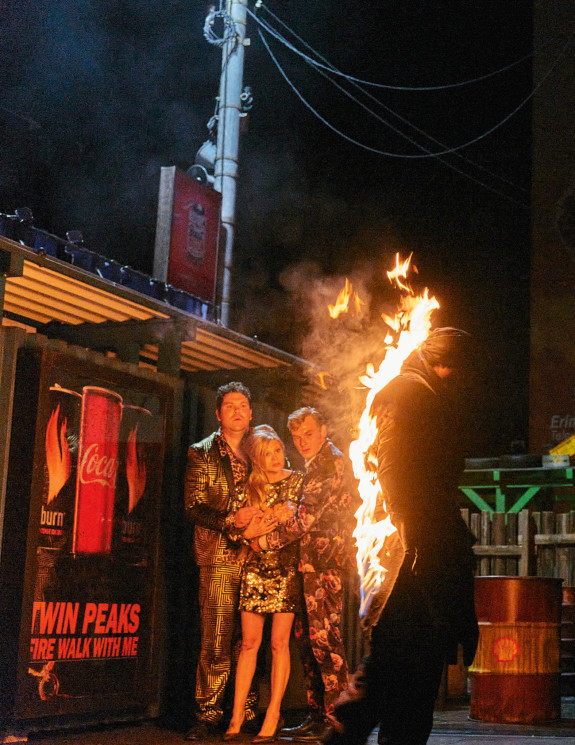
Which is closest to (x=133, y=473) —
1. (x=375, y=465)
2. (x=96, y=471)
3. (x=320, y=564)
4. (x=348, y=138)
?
(x=96, y=471)

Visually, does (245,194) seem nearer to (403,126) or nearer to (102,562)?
(403,126)

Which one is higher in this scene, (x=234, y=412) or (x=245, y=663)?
(x=234, y=412)

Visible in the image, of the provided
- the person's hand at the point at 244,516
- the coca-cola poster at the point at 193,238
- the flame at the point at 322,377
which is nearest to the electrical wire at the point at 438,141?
the coca-cola poster at the point at 193,238

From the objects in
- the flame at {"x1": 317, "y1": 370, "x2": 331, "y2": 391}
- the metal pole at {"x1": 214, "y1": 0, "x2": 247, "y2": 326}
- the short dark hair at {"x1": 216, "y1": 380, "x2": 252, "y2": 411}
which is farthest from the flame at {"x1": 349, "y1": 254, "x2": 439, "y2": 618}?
the metal pole at {"x1": 214, "y1": 0, "x2": 247, "y2": 326}

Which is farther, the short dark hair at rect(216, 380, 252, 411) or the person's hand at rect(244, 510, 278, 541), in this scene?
the short dark hair at rect(216, 380, 252, 411)

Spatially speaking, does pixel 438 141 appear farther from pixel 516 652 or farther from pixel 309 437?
pixel 309 437

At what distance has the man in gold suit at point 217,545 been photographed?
23.3 ft

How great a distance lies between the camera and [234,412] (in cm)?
751

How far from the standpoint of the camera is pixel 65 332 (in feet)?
26.7

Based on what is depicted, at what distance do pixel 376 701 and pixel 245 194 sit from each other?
2116 cm

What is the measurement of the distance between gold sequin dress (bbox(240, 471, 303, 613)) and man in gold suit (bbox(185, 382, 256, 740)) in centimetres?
16

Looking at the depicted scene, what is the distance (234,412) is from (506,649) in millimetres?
3105

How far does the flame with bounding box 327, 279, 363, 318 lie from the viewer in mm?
8086

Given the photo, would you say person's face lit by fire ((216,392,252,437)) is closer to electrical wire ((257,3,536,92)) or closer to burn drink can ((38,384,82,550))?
burn drink can ((38,384,82,550))
